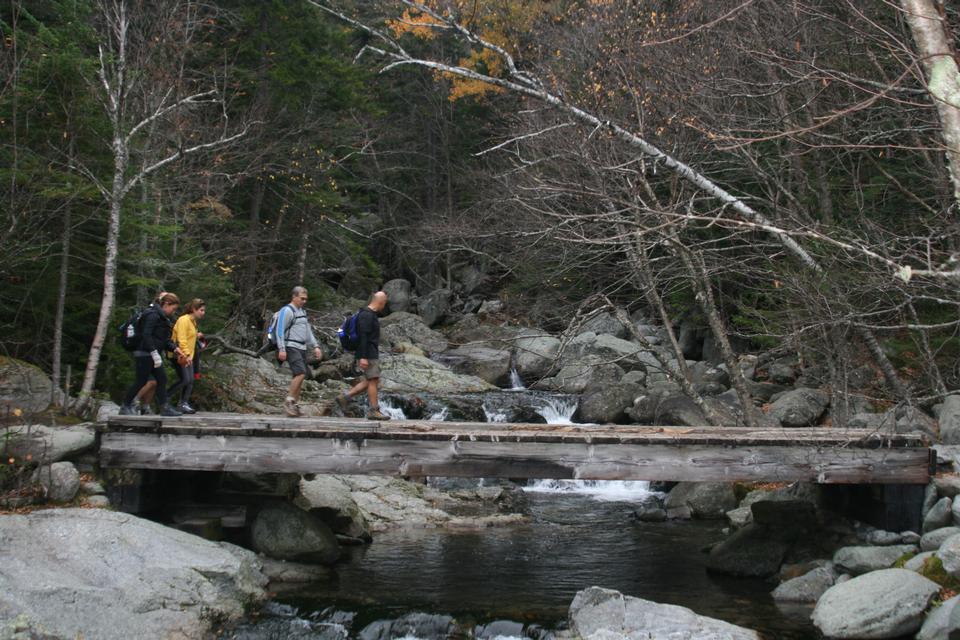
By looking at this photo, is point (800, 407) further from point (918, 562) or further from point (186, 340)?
point (186, 340)

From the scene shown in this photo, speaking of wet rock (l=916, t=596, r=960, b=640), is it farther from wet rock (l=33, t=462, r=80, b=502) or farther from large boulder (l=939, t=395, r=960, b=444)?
wet rock (l=33, t=462, r=80, b=502)

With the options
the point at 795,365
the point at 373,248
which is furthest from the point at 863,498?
the point at 373,248

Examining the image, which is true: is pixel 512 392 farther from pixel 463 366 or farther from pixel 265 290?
pixel 265 290

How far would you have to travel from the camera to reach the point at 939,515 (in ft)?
33.3

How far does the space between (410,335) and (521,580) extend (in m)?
21.5

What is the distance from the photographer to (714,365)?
26.4 meters

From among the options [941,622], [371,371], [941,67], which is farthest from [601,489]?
[941,67]

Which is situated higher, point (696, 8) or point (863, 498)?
point (696, 8)

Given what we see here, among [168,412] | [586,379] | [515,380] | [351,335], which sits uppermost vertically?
[351,335]

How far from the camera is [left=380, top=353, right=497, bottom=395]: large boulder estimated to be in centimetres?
2395

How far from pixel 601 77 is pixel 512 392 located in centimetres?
1024

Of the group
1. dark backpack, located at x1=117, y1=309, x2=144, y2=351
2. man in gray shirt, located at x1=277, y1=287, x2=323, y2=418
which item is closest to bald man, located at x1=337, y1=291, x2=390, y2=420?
man in gray shirt, located at x1=277, y1=287, x2=323, y2=418

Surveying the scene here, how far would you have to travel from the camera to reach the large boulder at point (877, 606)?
8.32 m

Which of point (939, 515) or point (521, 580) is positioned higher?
point (939, 515)
